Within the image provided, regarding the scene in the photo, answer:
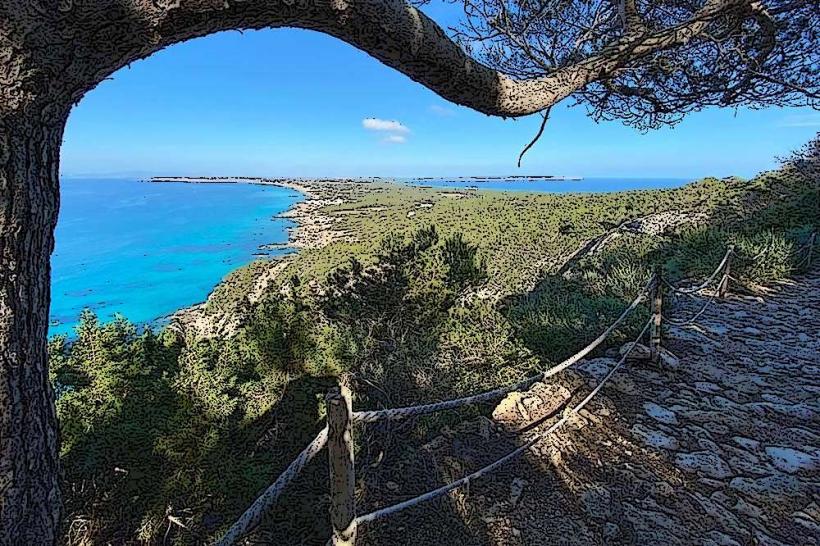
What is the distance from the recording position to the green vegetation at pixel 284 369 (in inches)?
90.1

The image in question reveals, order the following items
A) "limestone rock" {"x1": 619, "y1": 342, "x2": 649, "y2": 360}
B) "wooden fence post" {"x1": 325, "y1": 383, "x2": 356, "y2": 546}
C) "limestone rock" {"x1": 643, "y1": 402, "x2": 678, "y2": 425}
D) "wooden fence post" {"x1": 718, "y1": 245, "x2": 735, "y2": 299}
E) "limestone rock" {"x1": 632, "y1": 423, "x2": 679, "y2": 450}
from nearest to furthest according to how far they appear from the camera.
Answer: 1. "wooden fence post" {"x1": 325, "y1": 383, "x2": 356, "y2": 546}
2. "limestone rock" {"x1": 632, "y1": 423, "x2": 679, "y2": 450}
3. "limestone rock" {"x1": 643, "y1": 402, "x2": 678, "y2": 425}
4. "limestone rock" {"x1": 619, "y1": 342, "x2": 649, "y2": 360}
5. "wooden fence post" {"x1": 718, "y1": 245, "x2": 735, "y2": 299}

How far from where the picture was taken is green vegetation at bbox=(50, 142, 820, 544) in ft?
7.51

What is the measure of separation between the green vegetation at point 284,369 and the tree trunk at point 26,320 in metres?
1.37

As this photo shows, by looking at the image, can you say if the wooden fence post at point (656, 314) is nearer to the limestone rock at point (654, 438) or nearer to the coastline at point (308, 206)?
the limestone rock at point (654, 438)

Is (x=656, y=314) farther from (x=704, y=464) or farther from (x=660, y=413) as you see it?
(x=704, y=464)

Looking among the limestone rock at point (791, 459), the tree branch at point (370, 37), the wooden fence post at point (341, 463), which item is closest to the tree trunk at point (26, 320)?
the tree branch at point (370, 37)

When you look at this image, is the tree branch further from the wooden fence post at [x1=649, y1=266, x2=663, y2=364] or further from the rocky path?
the wooden fence post at [x1=649, y1=266, x2=663, y2=364]

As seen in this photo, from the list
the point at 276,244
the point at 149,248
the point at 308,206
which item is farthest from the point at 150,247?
the point at 308,206

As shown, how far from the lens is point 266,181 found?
79.1 meters

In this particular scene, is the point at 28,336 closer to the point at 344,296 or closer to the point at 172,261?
the point at 344,296

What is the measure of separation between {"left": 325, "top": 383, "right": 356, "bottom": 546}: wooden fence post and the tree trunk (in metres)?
0.62

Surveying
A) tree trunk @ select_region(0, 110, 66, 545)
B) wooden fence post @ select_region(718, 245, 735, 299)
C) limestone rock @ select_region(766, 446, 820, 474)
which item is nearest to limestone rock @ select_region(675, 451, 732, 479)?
limestone rock @ select_region(766, 446, 820, 474)

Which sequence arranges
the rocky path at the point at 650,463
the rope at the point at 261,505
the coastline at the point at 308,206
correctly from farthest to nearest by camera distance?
the coastline at the point at 308,206 → the rocky path at the point at 650,463 → the rope at the point at 261,505

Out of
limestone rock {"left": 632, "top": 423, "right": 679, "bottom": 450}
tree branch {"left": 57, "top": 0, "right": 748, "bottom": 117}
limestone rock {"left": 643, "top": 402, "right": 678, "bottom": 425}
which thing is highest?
tree branch {"left": 57, "top": 0, "right": 748, "bottom": 117}
